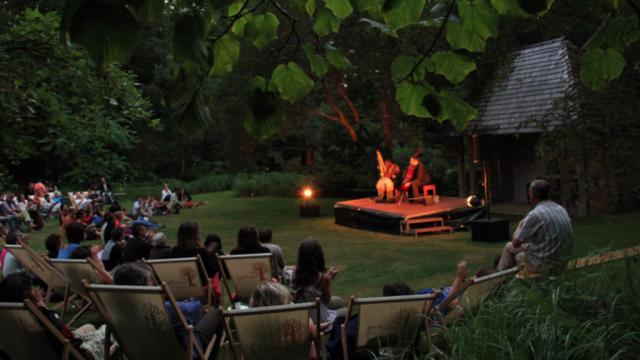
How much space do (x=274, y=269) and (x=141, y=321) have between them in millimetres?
2352

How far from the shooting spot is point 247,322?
A: 13.5 ft

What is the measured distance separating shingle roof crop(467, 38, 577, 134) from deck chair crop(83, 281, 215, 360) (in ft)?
47.4

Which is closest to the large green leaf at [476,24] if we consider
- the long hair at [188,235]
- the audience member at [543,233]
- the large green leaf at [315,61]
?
the large green leaf at [315,61]

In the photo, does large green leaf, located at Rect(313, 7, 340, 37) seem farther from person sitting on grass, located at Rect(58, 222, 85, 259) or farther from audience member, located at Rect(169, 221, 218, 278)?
person sitting on grass, located at Rect(58, 222, 85, 259)

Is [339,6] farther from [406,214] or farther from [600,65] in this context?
[406,214]

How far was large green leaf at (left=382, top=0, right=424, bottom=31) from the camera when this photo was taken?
2275 millimetres

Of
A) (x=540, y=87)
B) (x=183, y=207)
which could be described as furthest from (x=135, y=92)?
(x=183, y=207)

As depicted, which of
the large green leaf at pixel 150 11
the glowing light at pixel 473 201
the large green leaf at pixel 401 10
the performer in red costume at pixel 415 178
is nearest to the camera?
the large green leaf at pixel 150 11

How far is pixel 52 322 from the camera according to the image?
4617mm

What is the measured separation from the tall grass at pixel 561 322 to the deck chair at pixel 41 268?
508cm

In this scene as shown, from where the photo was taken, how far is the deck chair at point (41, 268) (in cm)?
736

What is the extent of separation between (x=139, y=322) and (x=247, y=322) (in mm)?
896

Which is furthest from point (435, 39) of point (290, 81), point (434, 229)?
point (434, 229)

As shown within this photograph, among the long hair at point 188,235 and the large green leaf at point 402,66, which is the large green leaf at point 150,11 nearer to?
the large green leaf at point 402,66
